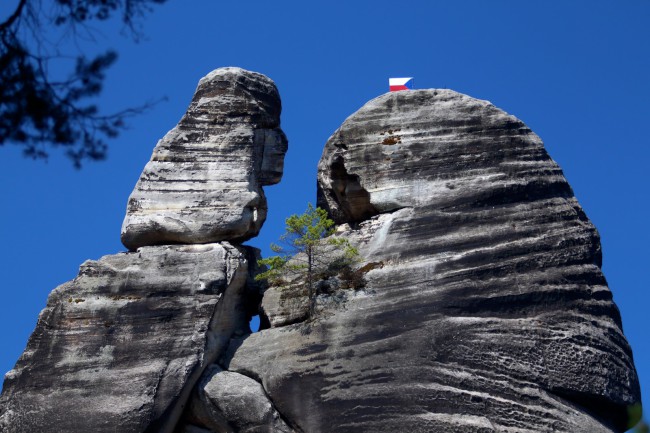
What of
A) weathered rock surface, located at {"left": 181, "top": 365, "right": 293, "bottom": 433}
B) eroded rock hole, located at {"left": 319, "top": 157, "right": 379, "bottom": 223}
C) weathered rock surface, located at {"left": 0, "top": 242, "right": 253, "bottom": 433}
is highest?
eroded rock hole, located at {"left": 319, "top": 157, "right": 379, "bottom": 223}

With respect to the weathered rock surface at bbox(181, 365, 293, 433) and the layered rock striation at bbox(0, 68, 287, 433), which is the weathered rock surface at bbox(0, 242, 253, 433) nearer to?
the layered rock striation at bbox(0, 68, 287, 433)

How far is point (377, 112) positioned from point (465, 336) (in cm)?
531

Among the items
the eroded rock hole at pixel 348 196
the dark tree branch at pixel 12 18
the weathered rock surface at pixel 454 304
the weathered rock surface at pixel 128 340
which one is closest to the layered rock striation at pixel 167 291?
the weathered rock surface at pixel 128 340

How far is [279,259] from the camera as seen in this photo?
78.4 ft

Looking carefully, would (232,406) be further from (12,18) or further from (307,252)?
(12,18)

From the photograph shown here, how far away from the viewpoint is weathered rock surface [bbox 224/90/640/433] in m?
21.3

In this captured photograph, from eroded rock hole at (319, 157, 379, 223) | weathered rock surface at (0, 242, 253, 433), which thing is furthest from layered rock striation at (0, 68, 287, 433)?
eroded rock hole at (319, 157, 379, 223)

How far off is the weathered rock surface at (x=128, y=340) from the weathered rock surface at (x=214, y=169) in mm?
527

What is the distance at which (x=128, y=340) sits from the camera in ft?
76.1

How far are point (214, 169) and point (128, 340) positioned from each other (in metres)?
4.00

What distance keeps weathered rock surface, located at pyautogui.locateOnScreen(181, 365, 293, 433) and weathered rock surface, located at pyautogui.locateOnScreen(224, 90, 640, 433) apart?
22 cm

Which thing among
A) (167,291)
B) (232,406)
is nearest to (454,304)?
(232,406)

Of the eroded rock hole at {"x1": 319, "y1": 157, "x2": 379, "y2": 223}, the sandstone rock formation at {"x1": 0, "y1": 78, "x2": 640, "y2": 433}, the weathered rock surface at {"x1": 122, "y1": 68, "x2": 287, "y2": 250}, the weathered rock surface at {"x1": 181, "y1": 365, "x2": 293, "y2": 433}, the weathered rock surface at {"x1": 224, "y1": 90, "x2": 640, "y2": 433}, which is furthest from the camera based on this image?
the weathered rock surface at {"x1": 122, "y1": 68, "x2": 287, "y2": 250}

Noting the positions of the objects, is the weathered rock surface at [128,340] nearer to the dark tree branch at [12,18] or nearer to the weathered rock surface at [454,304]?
the weathered rock surface at [454,304]
